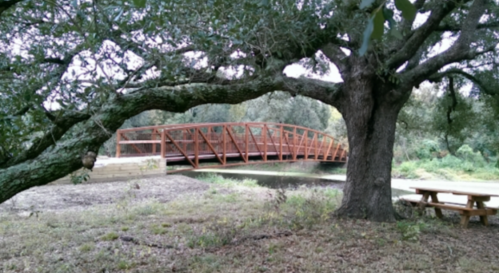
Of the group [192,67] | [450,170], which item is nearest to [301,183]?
[450,170]

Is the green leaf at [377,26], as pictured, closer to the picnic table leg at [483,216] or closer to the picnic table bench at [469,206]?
the picnic table bench at [469,206]

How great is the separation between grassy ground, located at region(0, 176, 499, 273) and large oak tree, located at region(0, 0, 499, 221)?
844 mm

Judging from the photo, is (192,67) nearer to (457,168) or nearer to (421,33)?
(421,33)

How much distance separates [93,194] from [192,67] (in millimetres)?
4163

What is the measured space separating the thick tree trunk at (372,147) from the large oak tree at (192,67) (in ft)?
0.05

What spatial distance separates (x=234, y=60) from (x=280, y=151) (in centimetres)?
937

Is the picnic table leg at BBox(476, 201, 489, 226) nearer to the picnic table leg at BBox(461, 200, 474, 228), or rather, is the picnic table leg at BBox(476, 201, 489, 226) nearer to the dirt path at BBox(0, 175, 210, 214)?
the picnic table leg at BBox(461, 200, 474, 228)

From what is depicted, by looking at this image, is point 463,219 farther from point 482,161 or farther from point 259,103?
point 482,161

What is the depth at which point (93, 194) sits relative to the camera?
21.2 feet

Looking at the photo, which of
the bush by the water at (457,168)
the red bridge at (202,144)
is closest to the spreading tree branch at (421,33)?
the red bridge at (202,144)

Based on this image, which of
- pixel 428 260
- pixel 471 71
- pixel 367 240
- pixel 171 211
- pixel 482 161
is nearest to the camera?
pixel 428 260

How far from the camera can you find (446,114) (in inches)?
284

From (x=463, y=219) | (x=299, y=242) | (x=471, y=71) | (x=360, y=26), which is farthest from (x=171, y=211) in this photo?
(x=471, y=71)

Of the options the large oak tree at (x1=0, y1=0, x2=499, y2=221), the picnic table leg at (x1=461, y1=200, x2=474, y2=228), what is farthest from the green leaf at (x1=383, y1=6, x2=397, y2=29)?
the picnic table leg at (x1=461, y1=200, x2=474, y2=228)
